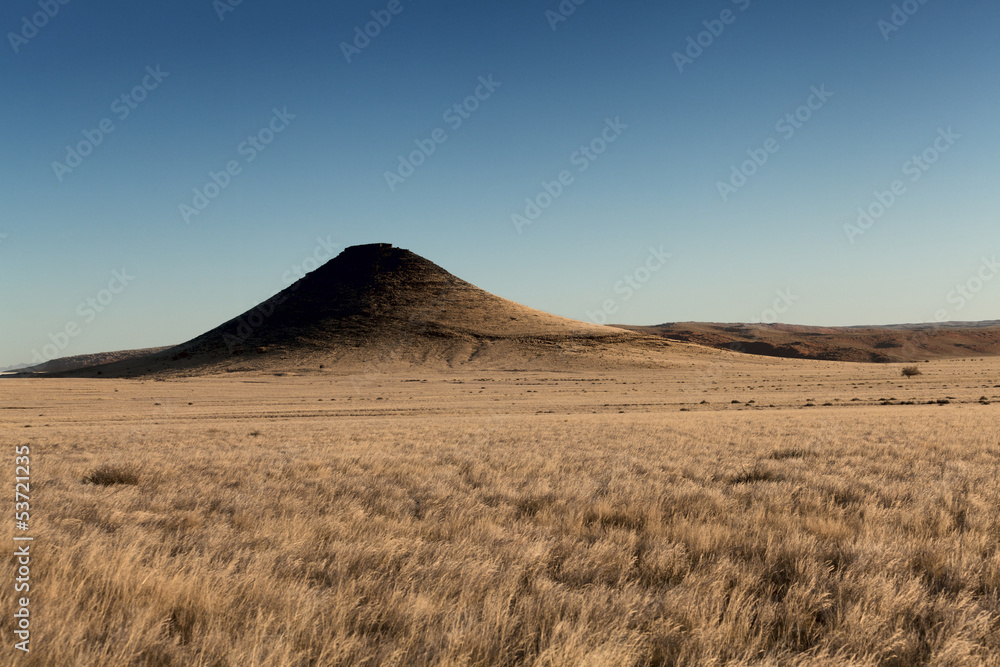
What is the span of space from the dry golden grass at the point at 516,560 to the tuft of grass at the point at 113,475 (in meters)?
0.16

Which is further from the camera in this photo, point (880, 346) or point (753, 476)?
point (880, 346)

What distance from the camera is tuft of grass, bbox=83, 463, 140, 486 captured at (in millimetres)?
8742

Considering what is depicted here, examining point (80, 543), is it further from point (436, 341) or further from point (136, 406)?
point (436, 341)

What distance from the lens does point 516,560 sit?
15.8 feet

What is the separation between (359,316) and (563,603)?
121433 mm

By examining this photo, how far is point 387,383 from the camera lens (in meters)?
66.1

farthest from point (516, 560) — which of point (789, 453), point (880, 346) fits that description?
point (880, 346)

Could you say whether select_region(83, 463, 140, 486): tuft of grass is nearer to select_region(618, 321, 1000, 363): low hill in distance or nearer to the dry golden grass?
the dry golden grass

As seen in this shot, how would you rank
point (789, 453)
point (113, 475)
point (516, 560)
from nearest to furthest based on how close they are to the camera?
1. point (516, 560)
2. point (113, 475)
3. point (789, 453)

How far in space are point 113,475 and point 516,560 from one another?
24.5 feet

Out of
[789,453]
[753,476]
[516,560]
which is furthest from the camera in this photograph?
[789,453]

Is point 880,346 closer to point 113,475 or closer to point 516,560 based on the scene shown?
point 516,560

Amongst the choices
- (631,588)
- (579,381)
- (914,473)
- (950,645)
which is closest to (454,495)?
(631,588)

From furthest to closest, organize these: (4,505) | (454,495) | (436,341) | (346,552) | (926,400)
→ (436,341), (926,400), (454,495), (4,505), (346,552)
